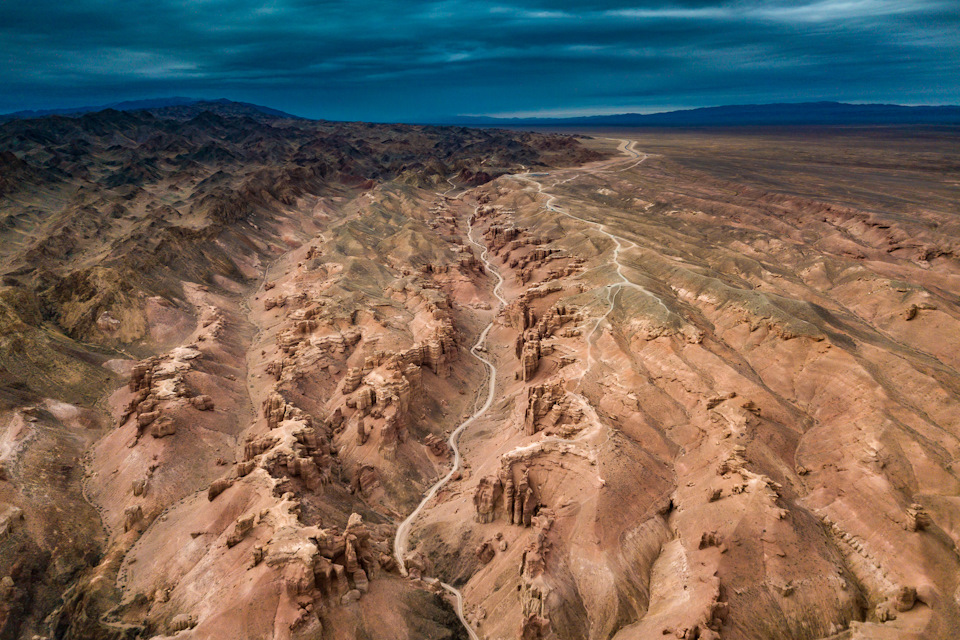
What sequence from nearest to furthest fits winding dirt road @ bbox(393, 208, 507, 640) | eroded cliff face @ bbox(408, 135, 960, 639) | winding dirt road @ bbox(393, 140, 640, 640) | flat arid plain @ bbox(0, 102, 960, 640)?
flat arid plain @ bbox(0, 102, 960, 640) < eroded cliff face @ bbox(408, 135, 960, 639) < winding dirt road @ bbox(393, 208, 507, 640) < winding dirt road @ bbox(393, 140, 640, 640)

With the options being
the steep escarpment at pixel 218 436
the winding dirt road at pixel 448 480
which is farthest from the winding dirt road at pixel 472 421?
the steep escarpment at pixel 218 436

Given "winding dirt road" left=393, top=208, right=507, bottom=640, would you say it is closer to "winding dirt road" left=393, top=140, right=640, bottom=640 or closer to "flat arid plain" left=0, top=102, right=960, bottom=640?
"winding dirt road" left=393, top=140, right=640, bottom=640

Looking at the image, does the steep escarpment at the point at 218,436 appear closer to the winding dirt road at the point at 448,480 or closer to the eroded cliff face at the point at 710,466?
the winding dirt road at the point at 448,480

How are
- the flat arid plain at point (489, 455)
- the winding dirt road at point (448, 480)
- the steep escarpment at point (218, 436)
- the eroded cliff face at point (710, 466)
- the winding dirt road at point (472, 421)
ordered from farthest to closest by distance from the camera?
the winding dirt road at point (472, 421), the winding dirt road at point (448, 480), the eroded cliff face at point (710, 466), the flat arid plain at point (489, 455), the steep escarpment at point (218, 436)

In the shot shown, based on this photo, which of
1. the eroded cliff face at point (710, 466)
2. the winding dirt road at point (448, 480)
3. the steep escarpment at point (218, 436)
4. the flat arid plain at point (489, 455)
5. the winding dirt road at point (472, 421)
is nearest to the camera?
the steep escarpment at point (218, 436)

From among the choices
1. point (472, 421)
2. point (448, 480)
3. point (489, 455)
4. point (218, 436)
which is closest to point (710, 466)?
point (489, 455)

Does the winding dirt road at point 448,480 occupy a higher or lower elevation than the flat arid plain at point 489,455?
lower

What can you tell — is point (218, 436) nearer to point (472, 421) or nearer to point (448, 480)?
point (448, 480)

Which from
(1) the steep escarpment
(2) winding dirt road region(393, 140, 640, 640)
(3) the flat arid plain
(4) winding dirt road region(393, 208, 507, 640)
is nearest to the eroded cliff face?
(3) the flat arid plain

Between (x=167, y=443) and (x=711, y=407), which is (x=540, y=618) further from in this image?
(x=167, y=443)
